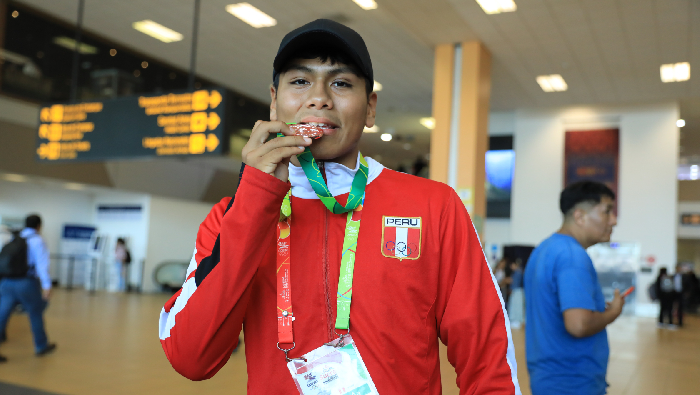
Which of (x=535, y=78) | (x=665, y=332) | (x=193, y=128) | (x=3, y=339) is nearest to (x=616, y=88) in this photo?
(x=535, y=78)

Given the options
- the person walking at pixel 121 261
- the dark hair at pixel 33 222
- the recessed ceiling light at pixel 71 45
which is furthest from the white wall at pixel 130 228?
the dark hair at pixel 33 222

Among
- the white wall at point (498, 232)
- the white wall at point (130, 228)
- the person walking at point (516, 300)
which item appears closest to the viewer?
the person walking at point (516, 300)

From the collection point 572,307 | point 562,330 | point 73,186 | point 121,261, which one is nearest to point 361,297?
point 572,307

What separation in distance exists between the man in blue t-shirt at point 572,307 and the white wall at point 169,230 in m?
15.8

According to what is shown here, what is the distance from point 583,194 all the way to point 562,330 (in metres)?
0.73

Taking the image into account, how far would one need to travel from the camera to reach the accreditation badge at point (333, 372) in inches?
40.0

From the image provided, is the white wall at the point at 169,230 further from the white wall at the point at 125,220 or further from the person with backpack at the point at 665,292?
the person with backpack at the point at 665,292

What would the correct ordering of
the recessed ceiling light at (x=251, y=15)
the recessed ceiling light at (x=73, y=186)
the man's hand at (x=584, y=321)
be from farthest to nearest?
the recessed ceiling light at (x=73, y=186) → the recessed ceiling light at (x=251, y=15) → the man's hand at (x=584, y=321)

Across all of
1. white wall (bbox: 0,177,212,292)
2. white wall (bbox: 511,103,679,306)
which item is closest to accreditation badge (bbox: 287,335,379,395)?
white wall (bbox: 511,103,679,306)

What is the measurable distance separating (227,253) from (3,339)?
25.5 feet

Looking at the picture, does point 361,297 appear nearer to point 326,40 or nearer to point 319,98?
point 319,98

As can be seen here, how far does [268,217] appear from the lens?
0.98m

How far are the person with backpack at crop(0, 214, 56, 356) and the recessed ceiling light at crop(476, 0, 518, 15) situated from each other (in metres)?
7.12

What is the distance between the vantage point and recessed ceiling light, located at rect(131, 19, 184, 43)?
32.7ft
